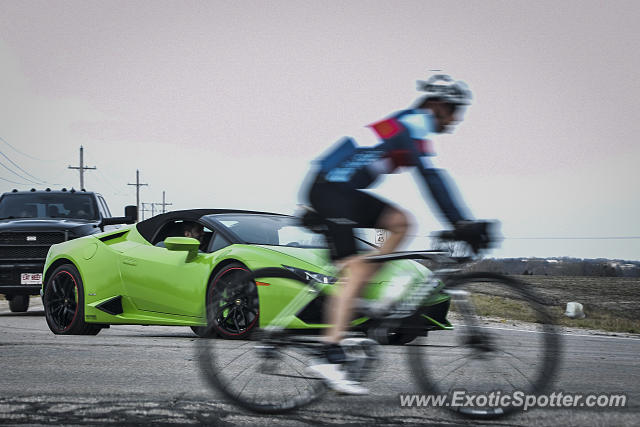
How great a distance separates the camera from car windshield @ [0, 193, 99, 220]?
46.2 feet

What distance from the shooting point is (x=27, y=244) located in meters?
12.5

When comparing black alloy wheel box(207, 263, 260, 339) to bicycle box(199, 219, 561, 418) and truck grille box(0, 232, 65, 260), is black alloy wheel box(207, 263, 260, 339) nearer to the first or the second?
bicycle box(199, 219, 561, 418)

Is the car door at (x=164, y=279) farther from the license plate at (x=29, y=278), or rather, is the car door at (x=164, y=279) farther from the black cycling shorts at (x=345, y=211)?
the license plate at (x=29, y=278)

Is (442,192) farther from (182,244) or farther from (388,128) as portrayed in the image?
(182,244)

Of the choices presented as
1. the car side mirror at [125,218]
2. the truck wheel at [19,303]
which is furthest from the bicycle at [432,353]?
the truck wheel at [19,303]

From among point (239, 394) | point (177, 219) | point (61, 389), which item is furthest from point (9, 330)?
point (239, 394)

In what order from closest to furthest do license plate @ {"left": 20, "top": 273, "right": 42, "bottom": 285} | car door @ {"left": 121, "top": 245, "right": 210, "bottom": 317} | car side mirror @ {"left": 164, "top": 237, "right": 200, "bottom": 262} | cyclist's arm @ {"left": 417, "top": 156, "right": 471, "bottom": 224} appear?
cyclist's arm @ {"left": 417, "top": 156, "right": 471, "bottom": 224}
car side mirror @ {"left": 164, "top": 237, "right": 200, "bottom": 262}
car door @ {"left": 121, "top": 245, "right": 210, "bottom": 317}
license plate @ {"left": 20, "top": 273, "right": 42, "bottom": 285}

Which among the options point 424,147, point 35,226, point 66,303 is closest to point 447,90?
point 424,147

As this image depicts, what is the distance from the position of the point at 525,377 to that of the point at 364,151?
140 cm

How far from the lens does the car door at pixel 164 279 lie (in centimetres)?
764

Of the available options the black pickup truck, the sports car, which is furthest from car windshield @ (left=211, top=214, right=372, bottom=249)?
the black pickup truck

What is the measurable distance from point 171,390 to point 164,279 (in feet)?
10.3

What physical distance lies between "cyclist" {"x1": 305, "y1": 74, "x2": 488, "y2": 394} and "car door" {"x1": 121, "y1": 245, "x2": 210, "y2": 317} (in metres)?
3.59

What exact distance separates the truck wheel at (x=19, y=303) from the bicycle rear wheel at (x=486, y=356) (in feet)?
Answer: 38.8
